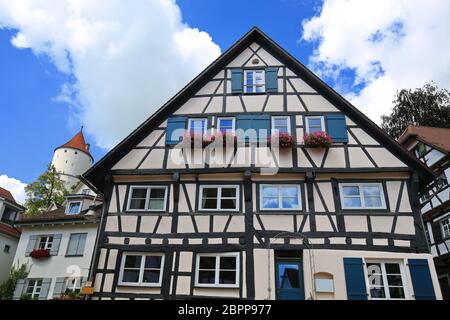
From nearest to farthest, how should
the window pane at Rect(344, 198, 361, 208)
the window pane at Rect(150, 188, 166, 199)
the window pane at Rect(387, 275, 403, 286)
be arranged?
1. the window pane at Rect(387, 275, 403, 286)
2. the window pane at Rect(344, 198, 361, 208)
3. the window pane at Rect(150, 188, 166, 199)

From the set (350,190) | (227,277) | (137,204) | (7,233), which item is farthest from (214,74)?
(7,233)

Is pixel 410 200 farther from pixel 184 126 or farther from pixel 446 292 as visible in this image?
pixel 446 292

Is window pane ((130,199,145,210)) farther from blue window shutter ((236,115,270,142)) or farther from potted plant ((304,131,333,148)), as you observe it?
potted plant ((304,131,333,148))

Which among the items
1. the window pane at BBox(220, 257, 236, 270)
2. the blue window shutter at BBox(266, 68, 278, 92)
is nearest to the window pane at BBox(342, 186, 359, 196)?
the window pane at BBox(220, 257, 236, 270)

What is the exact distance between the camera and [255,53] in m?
15.9

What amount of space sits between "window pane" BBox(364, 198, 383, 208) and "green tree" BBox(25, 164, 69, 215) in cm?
2636

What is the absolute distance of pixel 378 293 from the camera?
11.6 meters

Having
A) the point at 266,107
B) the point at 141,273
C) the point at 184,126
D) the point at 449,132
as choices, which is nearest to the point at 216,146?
the point at 184,126

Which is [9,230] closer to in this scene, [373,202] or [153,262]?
[153,262]

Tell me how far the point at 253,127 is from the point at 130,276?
21.8 feet

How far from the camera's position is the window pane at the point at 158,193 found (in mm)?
13609

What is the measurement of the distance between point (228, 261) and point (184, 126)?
5209 mm

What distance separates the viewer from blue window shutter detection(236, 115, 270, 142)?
1396cm

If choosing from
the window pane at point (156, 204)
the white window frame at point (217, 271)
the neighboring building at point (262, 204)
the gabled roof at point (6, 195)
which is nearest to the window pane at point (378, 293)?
the neighboring building at point (262, 204)
